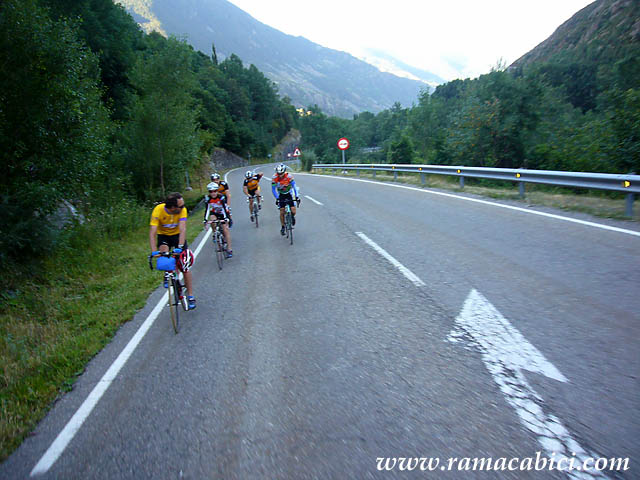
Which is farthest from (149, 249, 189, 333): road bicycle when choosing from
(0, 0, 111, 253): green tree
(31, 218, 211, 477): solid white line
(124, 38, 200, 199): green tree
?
(124, 38, 200, 199): green tree

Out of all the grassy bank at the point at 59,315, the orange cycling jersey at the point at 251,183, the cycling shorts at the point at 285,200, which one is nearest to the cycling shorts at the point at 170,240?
the grassy bank at the point at 59,315

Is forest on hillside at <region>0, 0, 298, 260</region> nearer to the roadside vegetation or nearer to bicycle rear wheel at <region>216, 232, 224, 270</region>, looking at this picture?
the roadside vegetation

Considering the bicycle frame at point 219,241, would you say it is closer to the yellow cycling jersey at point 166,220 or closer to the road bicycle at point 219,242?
the road bicycle at point 219,242

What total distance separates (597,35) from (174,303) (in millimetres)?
111462

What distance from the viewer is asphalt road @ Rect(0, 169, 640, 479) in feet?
8.82

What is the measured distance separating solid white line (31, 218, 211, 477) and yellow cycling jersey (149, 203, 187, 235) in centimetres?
141

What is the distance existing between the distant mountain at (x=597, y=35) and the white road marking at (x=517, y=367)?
52916 millimetres

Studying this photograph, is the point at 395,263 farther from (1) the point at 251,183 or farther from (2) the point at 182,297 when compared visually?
(1) the point at 251,183

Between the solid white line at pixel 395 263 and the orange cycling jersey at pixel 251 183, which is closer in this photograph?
the solid white line at pixel 395 263

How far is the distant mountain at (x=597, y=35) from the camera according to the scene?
66.9m

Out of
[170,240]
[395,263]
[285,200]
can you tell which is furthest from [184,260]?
[285,200]

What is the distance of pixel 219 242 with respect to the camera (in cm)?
844

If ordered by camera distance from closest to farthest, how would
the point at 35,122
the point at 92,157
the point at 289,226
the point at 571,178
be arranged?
the point at 35,122 < the point at 289,226 < the point at 571,178 < the point at 92,157

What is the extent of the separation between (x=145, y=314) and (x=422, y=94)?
7206cm
